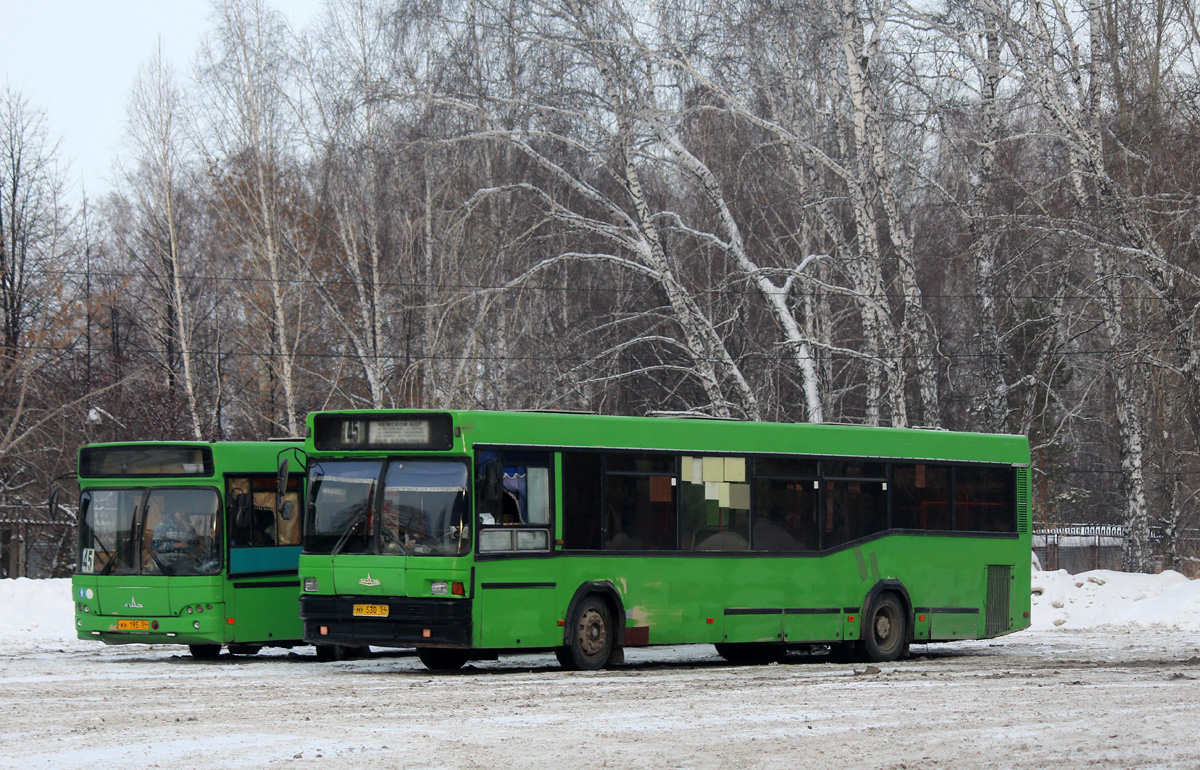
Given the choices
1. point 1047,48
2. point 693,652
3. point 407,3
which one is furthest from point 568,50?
point 693,652

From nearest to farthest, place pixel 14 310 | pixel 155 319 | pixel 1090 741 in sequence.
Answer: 1. pixel 1090 741
2. pixel 14 310
3. pixel 155 319

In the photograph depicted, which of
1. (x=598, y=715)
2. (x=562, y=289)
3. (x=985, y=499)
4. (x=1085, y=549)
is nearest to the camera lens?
(x=598, y=715)

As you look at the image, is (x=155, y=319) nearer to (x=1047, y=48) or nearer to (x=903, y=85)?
(x=903, y=85)

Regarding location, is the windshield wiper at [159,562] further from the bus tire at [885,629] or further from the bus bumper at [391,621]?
the bus tire at [885,629]

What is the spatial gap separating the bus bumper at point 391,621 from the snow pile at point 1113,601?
13029 mm

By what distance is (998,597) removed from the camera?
65.5 ft

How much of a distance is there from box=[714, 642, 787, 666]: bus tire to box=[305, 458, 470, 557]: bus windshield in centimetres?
502

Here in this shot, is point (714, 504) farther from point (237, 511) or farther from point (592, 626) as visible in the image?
point (237, 511)

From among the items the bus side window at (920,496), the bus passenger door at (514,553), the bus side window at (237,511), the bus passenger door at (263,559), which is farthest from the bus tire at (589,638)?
the bus side window at (920,496)

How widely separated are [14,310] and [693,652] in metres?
29.5

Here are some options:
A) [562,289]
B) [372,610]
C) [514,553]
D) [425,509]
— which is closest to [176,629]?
[372,610]

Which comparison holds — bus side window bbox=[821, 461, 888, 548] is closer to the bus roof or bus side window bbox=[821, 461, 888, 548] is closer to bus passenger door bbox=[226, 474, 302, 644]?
the bus roof

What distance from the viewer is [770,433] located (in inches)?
701

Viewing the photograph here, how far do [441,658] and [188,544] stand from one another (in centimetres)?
334
